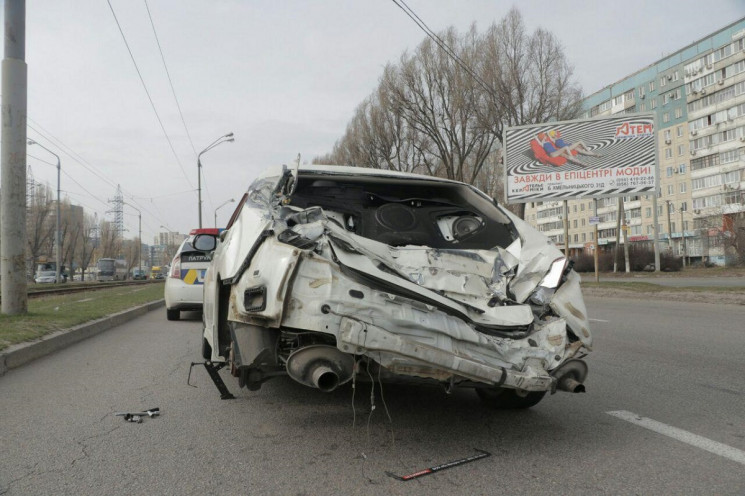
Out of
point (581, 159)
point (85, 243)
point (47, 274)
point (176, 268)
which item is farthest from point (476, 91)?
point (85, 243)

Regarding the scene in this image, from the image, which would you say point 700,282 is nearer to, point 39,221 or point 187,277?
point 187,277

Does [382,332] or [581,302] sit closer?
[382,332]

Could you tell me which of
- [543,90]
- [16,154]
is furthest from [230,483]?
[543,90]

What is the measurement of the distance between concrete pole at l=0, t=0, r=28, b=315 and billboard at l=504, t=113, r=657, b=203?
17861mm

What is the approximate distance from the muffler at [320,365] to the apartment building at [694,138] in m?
47.4

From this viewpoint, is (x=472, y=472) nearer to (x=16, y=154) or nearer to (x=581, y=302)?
(x=581, y=302)

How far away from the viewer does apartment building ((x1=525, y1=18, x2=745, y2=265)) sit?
52.3 m

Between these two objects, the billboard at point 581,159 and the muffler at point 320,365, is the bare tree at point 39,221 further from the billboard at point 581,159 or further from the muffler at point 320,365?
the muffler at point 320,365

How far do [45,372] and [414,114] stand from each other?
27283 millimetres

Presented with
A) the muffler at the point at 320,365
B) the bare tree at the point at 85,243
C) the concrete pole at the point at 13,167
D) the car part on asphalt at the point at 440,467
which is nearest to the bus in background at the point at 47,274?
the bare tree at the point at 85,243

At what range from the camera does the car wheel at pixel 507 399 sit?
3.86 metres

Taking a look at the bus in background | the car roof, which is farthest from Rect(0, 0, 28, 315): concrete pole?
the bus in background

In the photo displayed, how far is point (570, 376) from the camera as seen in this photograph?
3137mm

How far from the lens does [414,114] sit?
30844 mm
